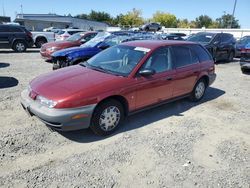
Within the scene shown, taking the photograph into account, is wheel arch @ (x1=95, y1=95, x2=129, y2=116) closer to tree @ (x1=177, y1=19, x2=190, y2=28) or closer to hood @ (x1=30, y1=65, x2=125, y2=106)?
hood @ (x1=30, y1=65, x2=125, y2=106)

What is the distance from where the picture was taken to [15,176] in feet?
9.93

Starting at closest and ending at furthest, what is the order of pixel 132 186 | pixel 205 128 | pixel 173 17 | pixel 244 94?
pixel 132 186 < pixel 205 128 < pixel 244 94 < pixel 173 17

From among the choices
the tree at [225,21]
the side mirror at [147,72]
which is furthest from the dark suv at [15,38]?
the tree at [225,21]

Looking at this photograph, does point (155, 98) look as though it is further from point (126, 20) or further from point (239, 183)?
point (126, 20)

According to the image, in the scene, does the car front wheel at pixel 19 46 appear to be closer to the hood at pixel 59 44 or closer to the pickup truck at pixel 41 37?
the pickup truck at pixel 41 37

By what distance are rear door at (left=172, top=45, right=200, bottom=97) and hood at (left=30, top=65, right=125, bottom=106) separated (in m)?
1.65

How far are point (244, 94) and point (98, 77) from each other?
16.8ft

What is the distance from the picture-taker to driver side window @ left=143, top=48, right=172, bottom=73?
181 inches

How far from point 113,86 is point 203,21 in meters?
98.3

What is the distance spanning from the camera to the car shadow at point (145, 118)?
407 cm

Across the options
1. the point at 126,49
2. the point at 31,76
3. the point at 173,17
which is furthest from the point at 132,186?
the point at 173,17

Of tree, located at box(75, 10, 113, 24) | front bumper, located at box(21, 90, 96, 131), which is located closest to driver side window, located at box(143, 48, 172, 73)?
front bumper, located at box(21, 90, 96, 131)

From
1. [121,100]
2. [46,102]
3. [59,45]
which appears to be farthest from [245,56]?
[46,102]

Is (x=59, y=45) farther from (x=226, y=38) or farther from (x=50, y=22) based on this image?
(x=50, y=22)
